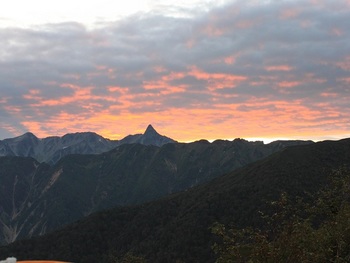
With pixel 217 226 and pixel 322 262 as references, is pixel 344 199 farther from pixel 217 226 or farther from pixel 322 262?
pixel 217 226

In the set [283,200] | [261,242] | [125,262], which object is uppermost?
[283,200]

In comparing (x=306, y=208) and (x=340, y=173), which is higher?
(x=340, y=173)

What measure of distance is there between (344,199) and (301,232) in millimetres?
13922

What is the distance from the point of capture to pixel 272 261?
2959 cm

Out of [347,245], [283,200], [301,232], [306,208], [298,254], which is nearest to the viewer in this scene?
[298,254]

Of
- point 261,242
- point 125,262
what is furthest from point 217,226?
point 125,262

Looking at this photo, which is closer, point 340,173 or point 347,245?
point 347,245

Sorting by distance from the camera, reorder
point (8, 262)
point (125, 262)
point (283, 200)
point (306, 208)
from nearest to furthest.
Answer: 1. point (8, 262)
2. point (283, 200)
3. point (306, 208)
4. point (125, 262)

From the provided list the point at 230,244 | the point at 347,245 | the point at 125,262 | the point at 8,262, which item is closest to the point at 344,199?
the point at 347,245

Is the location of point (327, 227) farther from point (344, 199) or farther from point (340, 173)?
point (340, 173)

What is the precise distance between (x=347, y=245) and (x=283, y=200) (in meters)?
8.50

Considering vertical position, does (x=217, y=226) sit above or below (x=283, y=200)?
below

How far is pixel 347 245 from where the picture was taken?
37.2 metres

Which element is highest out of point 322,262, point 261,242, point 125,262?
point 261,242
